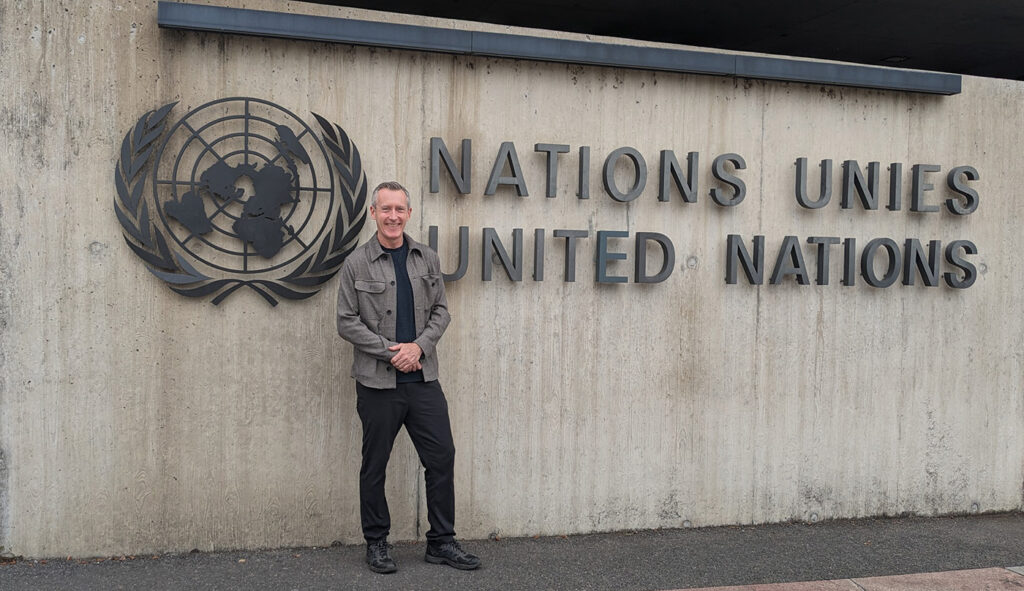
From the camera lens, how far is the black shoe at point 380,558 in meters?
4.43

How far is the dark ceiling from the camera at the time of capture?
28.5 feet

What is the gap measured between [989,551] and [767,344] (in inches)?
68.2

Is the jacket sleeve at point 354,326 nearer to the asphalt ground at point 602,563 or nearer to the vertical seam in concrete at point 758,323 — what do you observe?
the asphalt ground at point 602,563

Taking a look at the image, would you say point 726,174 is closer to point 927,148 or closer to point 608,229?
point 608,229

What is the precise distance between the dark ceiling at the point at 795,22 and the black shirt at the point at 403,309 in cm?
490

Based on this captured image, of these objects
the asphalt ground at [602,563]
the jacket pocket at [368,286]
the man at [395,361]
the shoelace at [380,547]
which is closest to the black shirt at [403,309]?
the man at [395,361]

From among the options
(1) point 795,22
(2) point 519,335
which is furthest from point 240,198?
(1) point 795,22

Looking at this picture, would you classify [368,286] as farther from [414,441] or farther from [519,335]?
[519,335]

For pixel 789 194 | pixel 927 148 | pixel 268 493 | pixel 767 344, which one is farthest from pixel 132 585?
pixel 927 148

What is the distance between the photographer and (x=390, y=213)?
4344 mm

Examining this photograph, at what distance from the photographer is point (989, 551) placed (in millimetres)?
5059

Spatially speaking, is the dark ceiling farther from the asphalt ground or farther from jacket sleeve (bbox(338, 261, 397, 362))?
the asphalt ground

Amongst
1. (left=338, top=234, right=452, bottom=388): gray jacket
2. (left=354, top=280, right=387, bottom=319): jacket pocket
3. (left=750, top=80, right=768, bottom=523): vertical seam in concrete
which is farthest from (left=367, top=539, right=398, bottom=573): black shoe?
(left=750, top=80, right=768, bottom=523): vertical seam in concrete

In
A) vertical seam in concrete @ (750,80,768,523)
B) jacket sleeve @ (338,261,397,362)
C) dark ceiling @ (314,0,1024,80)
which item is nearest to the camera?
jacket sleeve @ (338,261,397,362)
